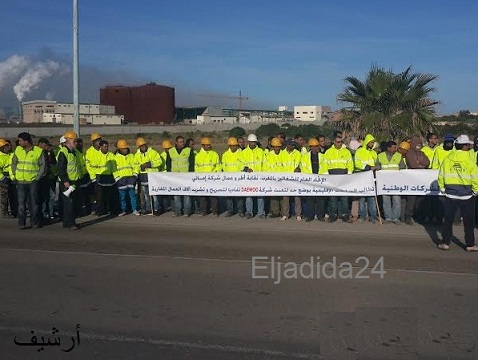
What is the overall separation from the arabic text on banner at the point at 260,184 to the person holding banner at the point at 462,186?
3256 millimetres

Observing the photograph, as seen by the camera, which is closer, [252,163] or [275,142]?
[275,142]

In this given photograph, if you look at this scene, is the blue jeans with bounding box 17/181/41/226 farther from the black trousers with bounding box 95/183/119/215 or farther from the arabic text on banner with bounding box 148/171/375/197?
the arabic text on banner with bounding box 148/171/375/197

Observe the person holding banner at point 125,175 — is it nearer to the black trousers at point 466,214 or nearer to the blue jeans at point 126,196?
the blue jeans at point 126,196

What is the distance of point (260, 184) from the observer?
14.3m

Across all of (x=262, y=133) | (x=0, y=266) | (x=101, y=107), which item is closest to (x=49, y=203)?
(x=0, y=266)

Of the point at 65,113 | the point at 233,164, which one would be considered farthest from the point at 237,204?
the point at 65,113

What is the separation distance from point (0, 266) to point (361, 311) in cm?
584

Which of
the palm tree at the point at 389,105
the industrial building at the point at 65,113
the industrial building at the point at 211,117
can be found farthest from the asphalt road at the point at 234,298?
the industrial building at the point at 211,117

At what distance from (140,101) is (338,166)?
117803 millimetres

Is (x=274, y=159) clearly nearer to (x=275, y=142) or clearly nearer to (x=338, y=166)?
(x=275, y=142)

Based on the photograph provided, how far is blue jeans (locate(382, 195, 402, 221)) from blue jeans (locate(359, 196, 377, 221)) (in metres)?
0.26

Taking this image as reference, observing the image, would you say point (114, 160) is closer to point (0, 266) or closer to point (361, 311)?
point (0, 266)

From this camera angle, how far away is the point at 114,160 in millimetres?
15164

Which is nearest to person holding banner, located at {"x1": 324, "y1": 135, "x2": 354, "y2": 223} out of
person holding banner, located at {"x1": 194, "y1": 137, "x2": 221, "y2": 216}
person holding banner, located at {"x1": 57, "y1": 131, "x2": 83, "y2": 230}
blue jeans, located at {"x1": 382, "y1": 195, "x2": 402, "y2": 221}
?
blue jeans, located at {"x1": 382, "y1": 195, "x2": 402, "y2": 221}
